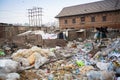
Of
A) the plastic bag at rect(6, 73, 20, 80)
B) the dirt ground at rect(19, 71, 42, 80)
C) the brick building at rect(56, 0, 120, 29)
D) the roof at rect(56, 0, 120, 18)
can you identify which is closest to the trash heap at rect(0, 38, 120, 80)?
the dirt ground at rect(19, 71, 42, 80)

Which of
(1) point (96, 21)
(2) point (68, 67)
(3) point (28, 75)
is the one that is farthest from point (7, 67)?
(1) point (96, 21)

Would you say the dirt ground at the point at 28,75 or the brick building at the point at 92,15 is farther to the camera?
the brick building at the point at 92,15

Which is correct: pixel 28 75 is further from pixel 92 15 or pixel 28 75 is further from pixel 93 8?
pixel 93 8

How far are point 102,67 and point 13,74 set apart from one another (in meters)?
3.03

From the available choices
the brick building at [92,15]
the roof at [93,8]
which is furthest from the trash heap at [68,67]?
the roof at [93,8]

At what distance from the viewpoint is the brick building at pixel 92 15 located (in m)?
21.4

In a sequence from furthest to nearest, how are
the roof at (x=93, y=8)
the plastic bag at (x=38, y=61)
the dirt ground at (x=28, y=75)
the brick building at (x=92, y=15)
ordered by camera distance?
the roof at (x=93, y=8) → the brick building at (x=92, y=15) → the plastic bag at (x=38, y=61) → the dirt ground at (x=28, y=75)

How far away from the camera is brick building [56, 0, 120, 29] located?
21.4 meters

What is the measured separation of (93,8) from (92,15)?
1089 millimetres

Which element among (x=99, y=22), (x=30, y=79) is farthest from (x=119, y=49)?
(x=99, y=22)

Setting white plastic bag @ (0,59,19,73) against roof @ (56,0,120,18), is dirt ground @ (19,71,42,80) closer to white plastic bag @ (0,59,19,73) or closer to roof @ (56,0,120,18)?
white plastic bag @ (0,59,19,73)

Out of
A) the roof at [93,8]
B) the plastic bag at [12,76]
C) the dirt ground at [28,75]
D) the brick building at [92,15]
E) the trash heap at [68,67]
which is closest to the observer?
the plastic bag at [12,76]

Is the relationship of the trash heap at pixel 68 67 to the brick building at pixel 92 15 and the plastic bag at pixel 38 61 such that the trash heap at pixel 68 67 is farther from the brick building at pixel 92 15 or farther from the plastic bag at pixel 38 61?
the brick building at pixel 92 15

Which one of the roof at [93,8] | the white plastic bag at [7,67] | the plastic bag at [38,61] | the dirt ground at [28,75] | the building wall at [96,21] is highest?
the roof at [93,8]
